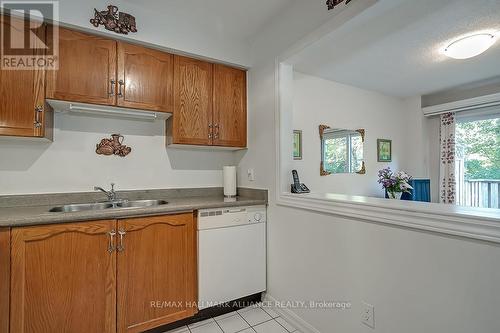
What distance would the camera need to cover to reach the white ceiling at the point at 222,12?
180 centimetres

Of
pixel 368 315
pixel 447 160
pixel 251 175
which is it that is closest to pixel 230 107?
pixel 251 175

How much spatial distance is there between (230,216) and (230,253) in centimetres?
30

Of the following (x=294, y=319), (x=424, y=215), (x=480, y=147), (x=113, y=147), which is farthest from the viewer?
(x=480, y=147)

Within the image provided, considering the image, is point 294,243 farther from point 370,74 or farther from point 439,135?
point 439,135

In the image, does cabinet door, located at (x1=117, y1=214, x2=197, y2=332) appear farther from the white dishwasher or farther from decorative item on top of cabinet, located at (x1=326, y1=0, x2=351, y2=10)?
decorative item on top of cabinet, located at (x1=326, y1=0, x2=351, y2=10)

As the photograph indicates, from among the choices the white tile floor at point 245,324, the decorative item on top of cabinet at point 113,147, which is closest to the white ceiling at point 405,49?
the decorative item on top of cabinet at point 113,147

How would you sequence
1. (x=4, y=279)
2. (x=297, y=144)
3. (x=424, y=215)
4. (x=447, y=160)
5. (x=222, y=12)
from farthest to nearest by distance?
1. (x=447, y=160)
2. (x=297, y=144)
3. (x=222, y=12)
4. (x=4, y=279)
5. (x=424, y=215)

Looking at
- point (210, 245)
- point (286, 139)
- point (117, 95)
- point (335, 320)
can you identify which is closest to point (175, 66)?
point (117, 95)

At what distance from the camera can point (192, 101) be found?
208cm

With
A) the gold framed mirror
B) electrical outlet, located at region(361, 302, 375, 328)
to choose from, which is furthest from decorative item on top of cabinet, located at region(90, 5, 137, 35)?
electrical outlet, located at region(361, 302, 375, 328)

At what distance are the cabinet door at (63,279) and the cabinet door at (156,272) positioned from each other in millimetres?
74

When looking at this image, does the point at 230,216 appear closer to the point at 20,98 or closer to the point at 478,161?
the point at 20,98

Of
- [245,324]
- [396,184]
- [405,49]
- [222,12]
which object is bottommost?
[245,324]

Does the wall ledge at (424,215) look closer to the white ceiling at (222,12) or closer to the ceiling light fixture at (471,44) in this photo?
the white ceiling at (222,12)
